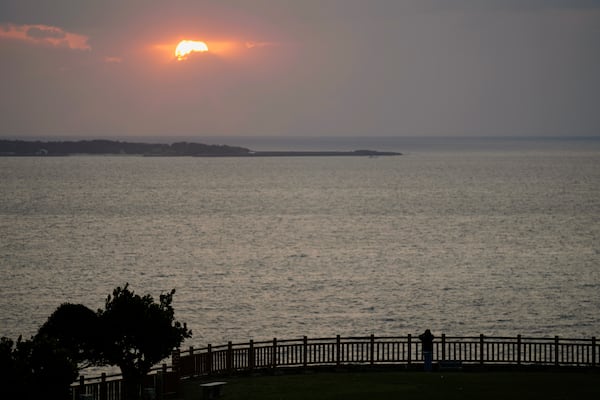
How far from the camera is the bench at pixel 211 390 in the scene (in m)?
30.5

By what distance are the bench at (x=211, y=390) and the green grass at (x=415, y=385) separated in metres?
0.35

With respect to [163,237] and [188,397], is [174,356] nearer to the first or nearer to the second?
[188,397]

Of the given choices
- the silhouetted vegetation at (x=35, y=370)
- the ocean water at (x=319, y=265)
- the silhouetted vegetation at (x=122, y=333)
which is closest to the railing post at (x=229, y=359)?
the silhouetted vegetation at (x=122, y=333)

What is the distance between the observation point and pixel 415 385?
32.4 meters

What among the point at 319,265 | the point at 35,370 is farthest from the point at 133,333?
the point at 319,265

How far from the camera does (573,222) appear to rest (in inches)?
5281

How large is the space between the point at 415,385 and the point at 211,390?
6.64 metres

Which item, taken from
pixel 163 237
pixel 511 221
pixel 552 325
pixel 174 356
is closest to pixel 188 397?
pixel 174 356

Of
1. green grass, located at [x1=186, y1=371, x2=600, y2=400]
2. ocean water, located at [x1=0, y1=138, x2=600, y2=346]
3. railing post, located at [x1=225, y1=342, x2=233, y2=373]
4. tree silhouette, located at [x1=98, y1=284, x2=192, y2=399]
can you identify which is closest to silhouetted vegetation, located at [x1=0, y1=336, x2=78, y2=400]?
tree silhouette, located at [x1=98, y1=284, x2=192, y2=399]

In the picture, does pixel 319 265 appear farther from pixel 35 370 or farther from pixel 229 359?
pixel 35 370

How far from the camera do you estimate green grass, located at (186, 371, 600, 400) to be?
3081cm

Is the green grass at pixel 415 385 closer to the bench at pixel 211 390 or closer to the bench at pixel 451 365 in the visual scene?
the bench at pixel 211 390

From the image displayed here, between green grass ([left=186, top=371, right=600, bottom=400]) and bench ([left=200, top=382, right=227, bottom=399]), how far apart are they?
35cm

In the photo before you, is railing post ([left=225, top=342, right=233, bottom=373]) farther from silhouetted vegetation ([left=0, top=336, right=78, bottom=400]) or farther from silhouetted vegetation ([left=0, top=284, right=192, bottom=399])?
silhouetted vegetation ([left=0, top=336, right=78, bottom=400])
